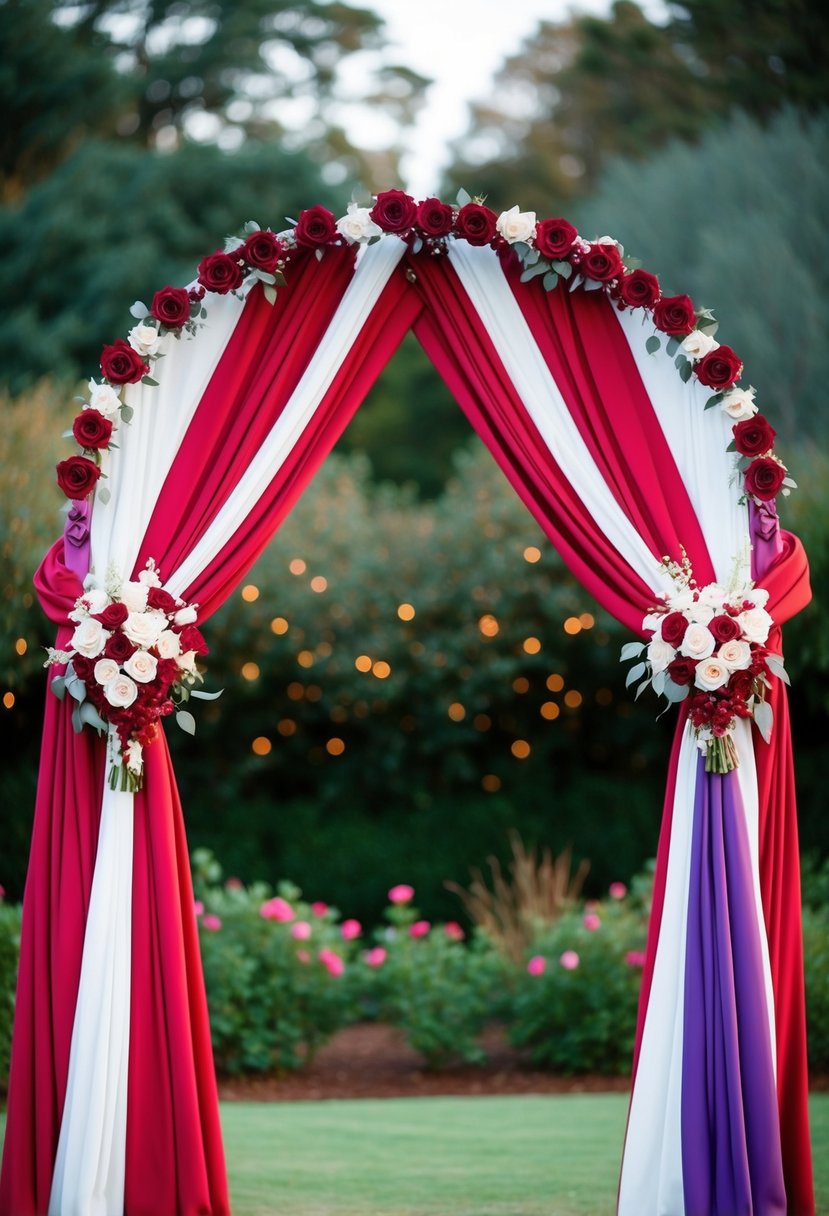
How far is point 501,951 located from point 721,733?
3782mm

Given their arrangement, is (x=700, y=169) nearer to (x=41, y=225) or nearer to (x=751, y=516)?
(x=41, y=225)

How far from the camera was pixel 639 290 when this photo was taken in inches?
171

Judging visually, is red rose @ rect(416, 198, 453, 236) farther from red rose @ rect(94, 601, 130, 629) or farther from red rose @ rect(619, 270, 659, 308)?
red rose @ rect(94, 601, 130, 629)

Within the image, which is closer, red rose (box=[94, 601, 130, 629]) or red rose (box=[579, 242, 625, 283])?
red rose (box=[94, 601, 130, 629])

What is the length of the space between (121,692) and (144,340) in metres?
1.17

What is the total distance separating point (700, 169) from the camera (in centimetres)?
1541

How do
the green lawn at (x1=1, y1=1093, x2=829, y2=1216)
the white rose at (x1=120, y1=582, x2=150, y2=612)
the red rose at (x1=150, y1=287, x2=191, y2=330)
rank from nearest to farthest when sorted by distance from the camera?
the white rose at (x1=120, y1=582, x2=150, y2=612), the red rose at (x1=150, y1=287, x2=191, y2=330), the green lawn at (x1=1, y1=1093, x2=829, y2=1216)

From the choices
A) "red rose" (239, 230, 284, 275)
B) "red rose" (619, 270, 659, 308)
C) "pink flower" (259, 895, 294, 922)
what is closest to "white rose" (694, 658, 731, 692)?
"red rose" (619, 270, 659, 308)

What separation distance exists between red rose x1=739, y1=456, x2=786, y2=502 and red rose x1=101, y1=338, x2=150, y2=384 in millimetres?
2019

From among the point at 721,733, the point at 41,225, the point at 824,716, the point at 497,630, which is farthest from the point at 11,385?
the point at 721,733

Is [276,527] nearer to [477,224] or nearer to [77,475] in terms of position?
[77,475]

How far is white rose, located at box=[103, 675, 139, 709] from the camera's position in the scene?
399 cm

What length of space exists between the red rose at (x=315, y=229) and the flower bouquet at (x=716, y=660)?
1642mm

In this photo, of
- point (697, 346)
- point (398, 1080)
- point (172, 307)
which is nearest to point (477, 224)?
point (697, 346)
